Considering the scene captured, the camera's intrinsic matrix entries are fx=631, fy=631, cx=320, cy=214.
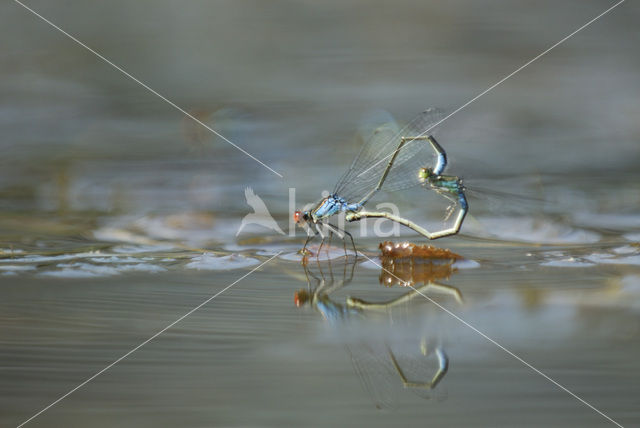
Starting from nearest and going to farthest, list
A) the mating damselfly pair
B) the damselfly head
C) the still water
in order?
1. the still water
2. the mating damselfly pair
3. the damselfly head

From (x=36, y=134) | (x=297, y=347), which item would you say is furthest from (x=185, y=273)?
(x=36, y=134)

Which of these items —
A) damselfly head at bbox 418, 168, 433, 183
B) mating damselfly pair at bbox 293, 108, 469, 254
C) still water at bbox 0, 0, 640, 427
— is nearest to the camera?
still water at bbox 0, 0, 640, 427

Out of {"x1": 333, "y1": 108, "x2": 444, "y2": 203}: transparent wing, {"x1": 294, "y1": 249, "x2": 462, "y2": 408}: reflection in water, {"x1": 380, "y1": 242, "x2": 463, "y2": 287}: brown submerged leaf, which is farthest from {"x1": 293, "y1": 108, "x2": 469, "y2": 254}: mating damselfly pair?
{"x1": 294, "y1": 249, "x2": 462, "y2": 408}: reflection in water

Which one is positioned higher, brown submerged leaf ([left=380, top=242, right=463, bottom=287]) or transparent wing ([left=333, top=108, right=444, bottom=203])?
transparent wing ([left=333, top=108, right=444, bottom=203])

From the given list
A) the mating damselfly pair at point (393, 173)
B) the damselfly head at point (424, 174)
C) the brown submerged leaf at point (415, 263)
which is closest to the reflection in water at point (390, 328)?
the brown submerged leaf at point (415, 263)

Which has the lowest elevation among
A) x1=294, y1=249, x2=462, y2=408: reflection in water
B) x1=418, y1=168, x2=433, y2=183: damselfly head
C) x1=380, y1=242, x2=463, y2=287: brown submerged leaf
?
x1=294, y1=249, x2=462, y2=408: reflection in water

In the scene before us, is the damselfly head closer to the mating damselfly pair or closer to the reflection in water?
the mating damselfly pair

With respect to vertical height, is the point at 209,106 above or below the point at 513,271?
above

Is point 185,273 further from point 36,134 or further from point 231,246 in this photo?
point 36,134
